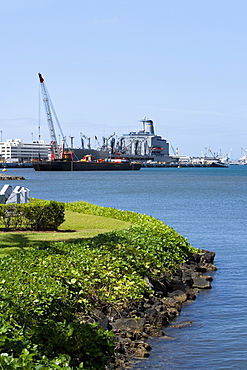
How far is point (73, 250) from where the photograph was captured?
43.9 feet

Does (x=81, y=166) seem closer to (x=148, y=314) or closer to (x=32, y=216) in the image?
(x=32, y=216)

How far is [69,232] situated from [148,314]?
795 centimetres

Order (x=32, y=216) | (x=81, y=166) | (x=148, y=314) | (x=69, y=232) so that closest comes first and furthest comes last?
(x=148, y=314) → (x=32, y=216) → (x=69, y=232) → (x=81, y=166)

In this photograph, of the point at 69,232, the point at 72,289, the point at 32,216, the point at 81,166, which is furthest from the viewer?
the point at 81,166

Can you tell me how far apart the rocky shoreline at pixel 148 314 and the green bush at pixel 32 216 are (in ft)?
16.5

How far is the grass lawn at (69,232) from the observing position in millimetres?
15553

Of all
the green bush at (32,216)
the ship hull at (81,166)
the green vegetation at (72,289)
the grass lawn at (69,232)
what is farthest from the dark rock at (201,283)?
the ship hull at (81,166)

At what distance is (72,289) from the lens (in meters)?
10.3

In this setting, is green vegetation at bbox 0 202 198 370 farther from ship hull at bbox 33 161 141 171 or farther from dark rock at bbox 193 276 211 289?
ship hull at bbox 33 161 141 171

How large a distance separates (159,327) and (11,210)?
8690 mm

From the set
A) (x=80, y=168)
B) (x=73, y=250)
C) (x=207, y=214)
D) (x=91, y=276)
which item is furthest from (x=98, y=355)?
(x=80, y=168)

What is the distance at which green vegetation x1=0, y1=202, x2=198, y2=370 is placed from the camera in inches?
279

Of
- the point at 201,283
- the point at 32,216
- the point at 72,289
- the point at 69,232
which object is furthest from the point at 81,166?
the point at 72,289

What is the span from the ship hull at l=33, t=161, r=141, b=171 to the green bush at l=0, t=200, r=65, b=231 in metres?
148
